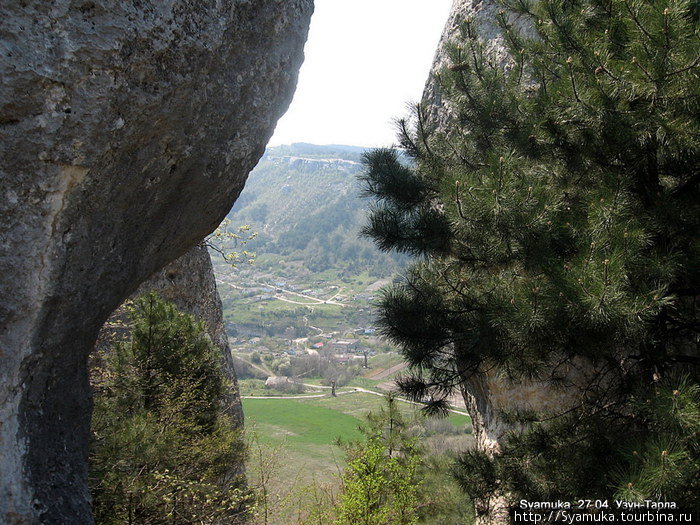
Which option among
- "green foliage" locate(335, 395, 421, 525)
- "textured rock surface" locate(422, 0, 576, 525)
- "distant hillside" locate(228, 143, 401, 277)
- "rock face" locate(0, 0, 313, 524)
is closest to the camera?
"rock face" locate(0, 0, 313, 524)

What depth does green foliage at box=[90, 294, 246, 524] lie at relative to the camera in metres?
5.34

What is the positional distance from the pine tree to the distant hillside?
325ft

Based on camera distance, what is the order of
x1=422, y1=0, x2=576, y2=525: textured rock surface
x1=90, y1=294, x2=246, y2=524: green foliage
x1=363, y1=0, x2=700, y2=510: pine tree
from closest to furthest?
x1=363, y1=0, x2=700, y2=510: pine tree, x1=90, y1=294, x2=246, y2=524: green foliage, x1=422, y1=0, x2=576, y2=525: textured rock surface

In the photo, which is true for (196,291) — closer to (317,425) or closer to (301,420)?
(317,425)

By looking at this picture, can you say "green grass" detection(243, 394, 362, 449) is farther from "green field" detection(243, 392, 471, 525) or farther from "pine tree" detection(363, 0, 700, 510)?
"pine tree" detection(363, 0, 700, 510)

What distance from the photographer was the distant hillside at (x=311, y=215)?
125188mm

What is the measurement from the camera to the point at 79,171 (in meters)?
3.08

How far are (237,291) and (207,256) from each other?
106 m

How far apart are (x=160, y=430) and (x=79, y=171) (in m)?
4.31

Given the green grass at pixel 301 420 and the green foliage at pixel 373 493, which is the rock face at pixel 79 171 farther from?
the green grass at pixel 301 420

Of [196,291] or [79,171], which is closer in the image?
[79,171]

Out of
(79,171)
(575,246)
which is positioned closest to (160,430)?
(79,171)

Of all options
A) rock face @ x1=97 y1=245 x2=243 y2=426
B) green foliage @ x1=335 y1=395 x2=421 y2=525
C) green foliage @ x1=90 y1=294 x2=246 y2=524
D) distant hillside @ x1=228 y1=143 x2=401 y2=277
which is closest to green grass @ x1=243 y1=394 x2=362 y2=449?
rock face @ x1=97 y1=245 x2=243 y2=426

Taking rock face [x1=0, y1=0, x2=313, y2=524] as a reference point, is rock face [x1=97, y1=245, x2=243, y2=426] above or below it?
below
